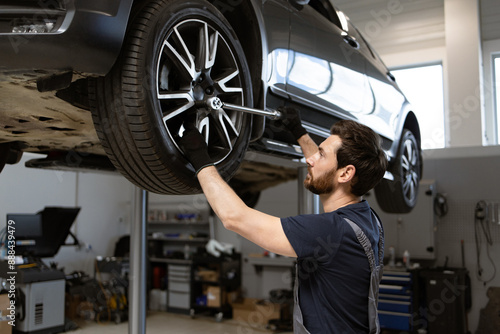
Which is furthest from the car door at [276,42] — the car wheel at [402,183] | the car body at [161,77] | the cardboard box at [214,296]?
the cardboard box at [214,296]

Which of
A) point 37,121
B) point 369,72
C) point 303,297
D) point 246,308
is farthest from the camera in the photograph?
point 246,308

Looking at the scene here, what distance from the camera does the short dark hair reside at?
1.43 meters

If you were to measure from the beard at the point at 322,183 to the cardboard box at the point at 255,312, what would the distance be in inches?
203

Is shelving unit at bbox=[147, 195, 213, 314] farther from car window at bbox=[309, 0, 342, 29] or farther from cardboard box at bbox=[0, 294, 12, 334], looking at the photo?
car window at bbox=[309, 0, 342, 29]

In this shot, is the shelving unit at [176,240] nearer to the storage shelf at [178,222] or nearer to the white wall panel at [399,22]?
the storage shelf at [178,222]

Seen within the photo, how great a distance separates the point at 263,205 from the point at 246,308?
1.68 meters

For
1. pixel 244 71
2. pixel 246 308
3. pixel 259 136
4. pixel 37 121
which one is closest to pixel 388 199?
pixel 259 136

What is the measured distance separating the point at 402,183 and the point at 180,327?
170 inches

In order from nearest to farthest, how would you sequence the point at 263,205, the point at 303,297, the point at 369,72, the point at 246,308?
the point at 303,297, the point at 369,72, the point at 246,308, the point at 263,205

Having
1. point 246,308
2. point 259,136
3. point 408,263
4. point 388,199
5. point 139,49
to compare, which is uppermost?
point 139,49

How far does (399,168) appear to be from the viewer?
10.9 ft

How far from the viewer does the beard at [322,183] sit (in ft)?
4.79

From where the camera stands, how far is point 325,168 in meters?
1.46

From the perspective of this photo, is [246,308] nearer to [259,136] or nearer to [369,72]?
[369,72]
